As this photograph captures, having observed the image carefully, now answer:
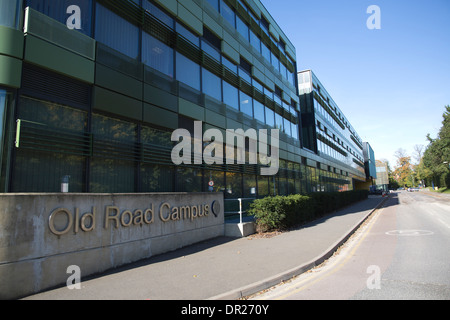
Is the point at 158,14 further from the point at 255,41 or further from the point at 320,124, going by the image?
the point at 320,124

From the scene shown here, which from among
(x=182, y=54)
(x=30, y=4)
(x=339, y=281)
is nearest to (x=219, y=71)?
(x=182, y=54)

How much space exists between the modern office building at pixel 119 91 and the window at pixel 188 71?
5 cm

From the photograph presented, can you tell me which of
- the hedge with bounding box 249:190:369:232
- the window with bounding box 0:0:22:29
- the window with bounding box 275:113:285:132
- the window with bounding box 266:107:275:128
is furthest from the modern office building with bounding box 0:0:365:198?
the window with bounding box 275:113:285:132

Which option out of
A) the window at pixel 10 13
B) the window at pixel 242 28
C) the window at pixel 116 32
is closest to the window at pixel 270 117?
the window at pixel 242 28

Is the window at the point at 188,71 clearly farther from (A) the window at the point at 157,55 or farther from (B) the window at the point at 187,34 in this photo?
(B) the window at the point at 187,34

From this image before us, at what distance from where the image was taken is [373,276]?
214 inches

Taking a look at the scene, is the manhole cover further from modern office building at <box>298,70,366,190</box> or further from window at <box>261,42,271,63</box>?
modern office building at <box>298,70,366,190</box>

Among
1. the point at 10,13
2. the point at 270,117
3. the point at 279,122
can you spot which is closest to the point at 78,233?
the point at 10,13

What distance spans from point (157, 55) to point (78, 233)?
783cm

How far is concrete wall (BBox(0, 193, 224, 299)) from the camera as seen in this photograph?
4.82 m

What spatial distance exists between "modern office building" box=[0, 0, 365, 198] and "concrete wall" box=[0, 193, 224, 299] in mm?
1606

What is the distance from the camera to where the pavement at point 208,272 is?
4785 mm
